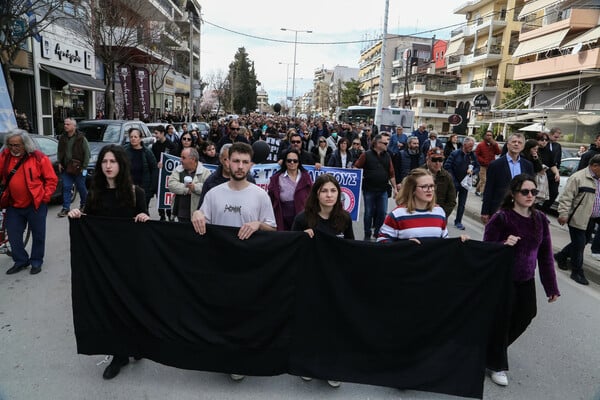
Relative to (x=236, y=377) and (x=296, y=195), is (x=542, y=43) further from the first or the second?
(x=236, y=377)

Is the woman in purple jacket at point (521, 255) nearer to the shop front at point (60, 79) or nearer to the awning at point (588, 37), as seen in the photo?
the shop front at point (60, 79)

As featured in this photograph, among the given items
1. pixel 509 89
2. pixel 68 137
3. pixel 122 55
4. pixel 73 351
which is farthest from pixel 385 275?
pixel 509 89

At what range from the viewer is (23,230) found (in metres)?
5.61

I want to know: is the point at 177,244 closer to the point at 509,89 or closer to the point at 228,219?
the point at 228,219

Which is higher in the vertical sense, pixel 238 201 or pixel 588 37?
pixel 588 37

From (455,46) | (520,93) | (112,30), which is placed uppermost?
(455,46)

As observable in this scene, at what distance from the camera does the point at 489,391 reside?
3.45m

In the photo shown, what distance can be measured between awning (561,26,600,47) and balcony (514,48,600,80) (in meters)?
0.65

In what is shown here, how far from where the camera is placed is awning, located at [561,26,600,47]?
23.6 m

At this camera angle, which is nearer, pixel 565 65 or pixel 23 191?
pixel 23 191

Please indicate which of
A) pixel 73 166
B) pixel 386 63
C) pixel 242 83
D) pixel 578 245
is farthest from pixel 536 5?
pixel 242 83

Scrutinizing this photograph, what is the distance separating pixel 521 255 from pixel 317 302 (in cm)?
173

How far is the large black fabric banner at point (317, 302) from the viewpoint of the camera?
3232 mm

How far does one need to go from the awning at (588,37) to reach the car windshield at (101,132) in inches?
995
